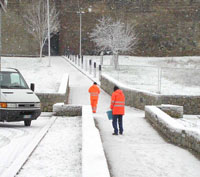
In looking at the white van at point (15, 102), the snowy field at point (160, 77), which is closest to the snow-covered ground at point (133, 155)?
the white van at point (15, 102)

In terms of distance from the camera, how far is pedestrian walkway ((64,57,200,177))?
686cm

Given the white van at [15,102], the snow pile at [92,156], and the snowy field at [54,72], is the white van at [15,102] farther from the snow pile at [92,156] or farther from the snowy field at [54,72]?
the snowy field at [54,72]

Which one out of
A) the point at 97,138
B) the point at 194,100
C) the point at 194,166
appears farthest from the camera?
the point at 194,100

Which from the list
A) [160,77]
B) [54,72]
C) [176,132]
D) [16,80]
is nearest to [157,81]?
[54,72]

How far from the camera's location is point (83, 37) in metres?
58.2

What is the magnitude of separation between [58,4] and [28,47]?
8500 mm

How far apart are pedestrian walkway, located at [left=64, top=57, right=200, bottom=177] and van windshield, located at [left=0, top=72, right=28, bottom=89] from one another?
3016 mm

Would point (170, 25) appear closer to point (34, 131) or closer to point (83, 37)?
point (83, 37)

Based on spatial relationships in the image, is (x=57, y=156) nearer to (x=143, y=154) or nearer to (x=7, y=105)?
(x=143, y=154)

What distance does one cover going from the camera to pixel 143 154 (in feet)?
26.9

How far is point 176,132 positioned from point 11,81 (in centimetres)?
605

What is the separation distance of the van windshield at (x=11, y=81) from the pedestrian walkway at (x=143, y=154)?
3.02 metres

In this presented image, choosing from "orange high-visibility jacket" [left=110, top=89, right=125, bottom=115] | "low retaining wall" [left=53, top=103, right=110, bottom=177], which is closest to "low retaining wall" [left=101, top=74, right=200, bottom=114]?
"low retaining wall" [left=53, top=103, right=110, bottom=177]

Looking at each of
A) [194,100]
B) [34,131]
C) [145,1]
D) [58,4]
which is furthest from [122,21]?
[34,131]
